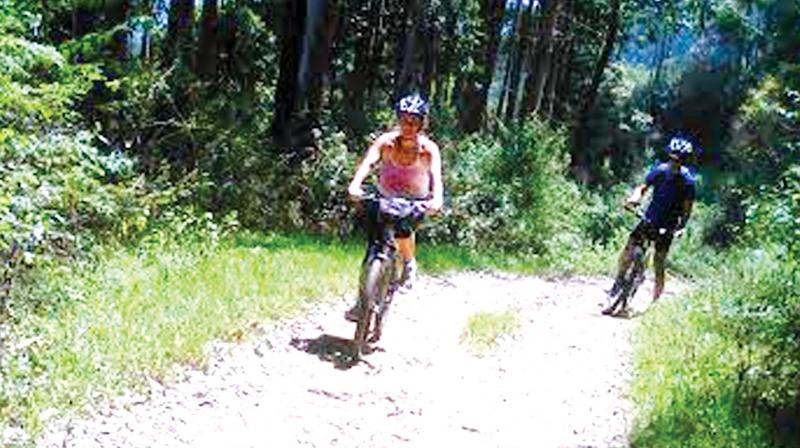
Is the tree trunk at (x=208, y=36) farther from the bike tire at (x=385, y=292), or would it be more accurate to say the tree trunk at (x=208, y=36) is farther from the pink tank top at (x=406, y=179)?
the bike tire at (x=385, y=292)

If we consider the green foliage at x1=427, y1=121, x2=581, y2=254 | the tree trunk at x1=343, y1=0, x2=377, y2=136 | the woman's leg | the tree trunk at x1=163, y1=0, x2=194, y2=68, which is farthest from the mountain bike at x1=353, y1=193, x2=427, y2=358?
the tree trunk at x1=343, y1=0, x2=377, y2=136

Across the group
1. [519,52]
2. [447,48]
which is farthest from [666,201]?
[519,52]

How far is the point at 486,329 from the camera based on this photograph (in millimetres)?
10805

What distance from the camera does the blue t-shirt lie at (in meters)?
13.5

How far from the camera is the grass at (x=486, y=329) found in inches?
400

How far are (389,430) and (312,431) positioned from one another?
60 centimetres

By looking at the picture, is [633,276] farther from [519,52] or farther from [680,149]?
[519,52]

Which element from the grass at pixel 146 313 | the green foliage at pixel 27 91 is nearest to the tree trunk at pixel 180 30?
the grass at pixel 146 313

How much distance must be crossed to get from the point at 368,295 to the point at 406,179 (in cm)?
128

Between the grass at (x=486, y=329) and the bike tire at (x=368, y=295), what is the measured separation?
1629mm

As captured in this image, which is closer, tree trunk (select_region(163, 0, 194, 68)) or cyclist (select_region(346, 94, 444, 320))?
cyclist (select_region(346, 94, 444, 320))

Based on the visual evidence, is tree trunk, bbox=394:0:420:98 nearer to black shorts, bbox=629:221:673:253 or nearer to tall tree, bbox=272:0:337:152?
tall tree, bbox=272:0:337:152

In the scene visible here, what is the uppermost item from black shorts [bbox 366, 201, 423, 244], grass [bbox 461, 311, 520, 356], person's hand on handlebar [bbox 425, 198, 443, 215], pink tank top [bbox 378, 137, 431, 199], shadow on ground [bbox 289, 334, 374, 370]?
pink tank top [bbox 378, 137, 431, 199]

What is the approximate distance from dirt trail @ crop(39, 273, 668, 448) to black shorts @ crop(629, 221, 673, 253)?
8.39 feet
